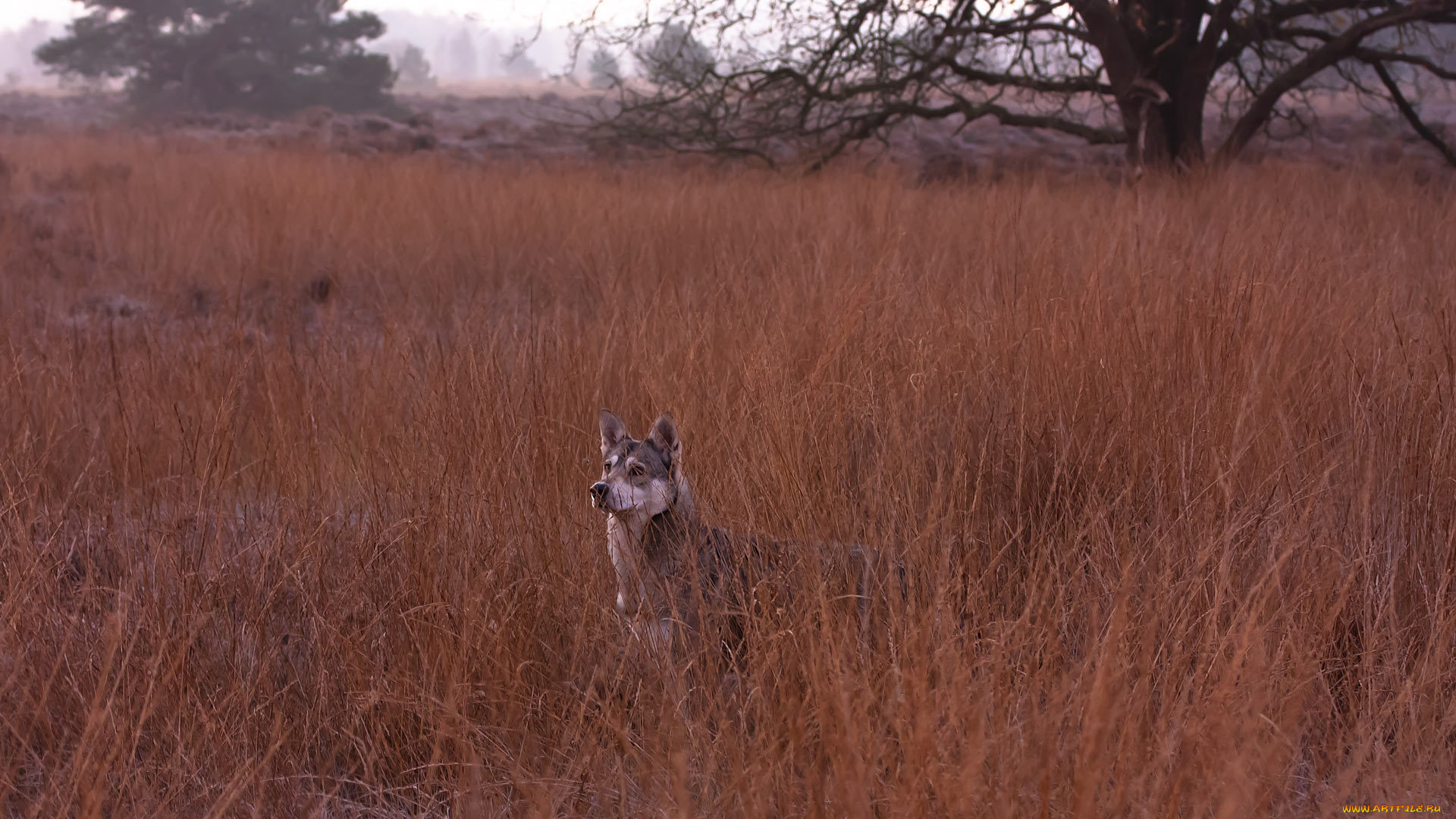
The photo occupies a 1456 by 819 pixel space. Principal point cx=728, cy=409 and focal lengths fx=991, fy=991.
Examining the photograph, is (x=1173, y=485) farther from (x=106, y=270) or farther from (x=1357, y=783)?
(x=106, y=270)

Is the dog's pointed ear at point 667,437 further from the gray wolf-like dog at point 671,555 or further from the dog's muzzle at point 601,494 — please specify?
the dog's muzzle at point 601,494

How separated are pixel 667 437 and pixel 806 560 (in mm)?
602

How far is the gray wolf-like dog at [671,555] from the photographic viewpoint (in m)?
2.23

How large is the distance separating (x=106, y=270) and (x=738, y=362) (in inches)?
233

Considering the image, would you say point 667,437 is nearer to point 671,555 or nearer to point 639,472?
point 639,472

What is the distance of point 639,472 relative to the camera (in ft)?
7.87

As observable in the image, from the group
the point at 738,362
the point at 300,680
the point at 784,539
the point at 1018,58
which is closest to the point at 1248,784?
the point at 784,539

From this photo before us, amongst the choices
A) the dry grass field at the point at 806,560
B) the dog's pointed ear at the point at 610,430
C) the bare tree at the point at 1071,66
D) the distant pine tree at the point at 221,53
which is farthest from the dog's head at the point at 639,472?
the distant pine tree at the point at 221,53

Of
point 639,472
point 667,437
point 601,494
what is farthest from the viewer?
point 667,437

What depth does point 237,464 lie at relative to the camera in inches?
146

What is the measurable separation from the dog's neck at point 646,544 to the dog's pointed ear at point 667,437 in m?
0.06

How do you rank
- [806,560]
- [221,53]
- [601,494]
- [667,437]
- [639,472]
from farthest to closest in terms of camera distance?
1. [221,53]
2. [667,437]
3. [639,472]
4. [601,494]
5. [806,560]

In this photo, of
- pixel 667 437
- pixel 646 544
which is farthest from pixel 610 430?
pixel 646 544

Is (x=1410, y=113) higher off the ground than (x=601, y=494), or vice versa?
(x=1410, y=113)
